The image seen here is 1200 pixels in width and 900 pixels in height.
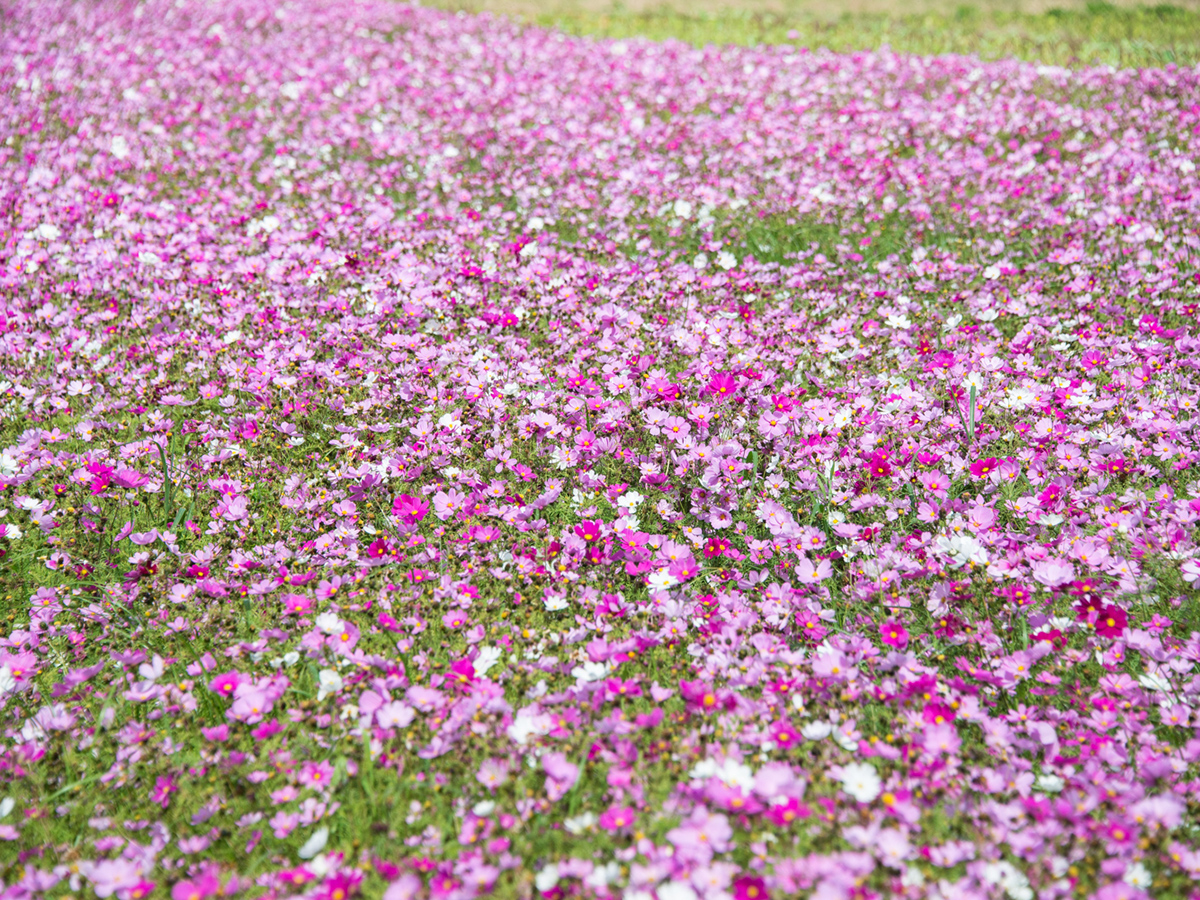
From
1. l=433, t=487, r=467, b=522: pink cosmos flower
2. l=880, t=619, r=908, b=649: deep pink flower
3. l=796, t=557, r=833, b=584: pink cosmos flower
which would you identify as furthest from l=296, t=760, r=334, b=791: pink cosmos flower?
l=880, t=619, r=908, b=649: deep pink flower

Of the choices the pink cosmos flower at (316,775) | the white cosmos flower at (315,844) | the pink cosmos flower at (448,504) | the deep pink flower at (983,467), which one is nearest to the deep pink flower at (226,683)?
the pink cosmos flower at (316,775)

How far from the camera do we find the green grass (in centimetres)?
1302

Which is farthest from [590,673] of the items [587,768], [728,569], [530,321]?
[530,321]

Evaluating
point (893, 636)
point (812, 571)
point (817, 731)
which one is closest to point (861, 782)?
point (817, 731)

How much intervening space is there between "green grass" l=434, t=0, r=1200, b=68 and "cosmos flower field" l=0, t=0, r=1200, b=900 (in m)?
6.15

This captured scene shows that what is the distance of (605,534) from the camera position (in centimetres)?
374

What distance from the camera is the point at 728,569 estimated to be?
11.9 feet

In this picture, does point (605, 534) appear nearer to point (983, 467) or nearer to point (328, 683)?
point (328, 683)

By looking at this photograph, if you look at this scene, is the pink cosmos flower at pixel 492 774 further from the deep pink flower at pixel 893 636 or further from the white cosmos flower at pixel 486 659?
the deep pink flower at pixel 893 636

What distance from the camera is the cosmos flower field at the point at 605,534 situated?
2.55 metres

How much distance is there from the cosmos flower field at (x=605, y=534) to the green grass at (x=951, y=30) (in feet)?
20.2

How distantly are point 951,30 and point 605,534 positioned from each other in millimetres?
15895

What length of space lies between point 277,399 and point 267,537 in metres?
1.23

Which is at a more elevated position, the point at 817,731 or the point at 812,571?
the point at 812,571
